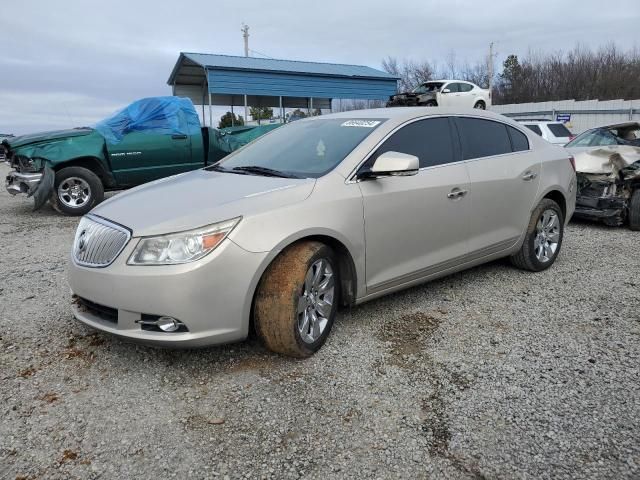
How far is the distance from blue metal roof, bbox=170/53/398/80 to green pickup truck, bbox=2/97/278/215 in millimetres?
12635

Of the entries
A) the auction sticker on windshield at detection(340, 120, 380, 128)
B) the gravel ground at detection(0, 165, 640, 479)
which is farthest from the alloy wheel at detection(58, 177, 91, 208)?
the auction sticker on windshield at detection(340, 120, 380, 128)

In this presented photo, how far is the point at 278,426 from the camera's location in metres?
2.72

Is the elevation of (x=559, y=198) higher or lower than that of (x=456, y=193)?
lower

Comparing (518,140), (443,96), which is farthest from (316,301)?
(443,96)

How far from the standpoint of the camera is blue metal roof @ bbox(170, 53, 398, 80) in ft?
73.9

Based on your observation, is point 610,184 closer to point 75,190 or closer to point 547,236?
point 547,236

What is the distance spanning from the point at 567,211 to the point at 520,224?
992 millimetres

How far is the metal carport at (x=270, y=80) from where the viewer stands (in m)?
22.3

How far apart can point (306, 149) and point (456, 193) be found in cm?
123

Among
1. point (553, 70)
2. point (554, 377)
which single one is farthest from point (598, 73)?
point (554, 377)

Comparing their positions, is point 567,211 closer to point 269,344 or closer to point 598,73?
point 269,344

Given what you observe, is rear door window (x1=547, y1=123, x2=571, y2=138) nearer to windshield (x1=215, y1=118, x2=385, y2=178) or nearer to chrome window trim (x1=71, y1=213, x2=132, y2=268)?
windshield (x1=215, y1=118, x2=385, y2=178)

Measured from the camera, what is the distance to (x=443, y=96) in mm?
20156

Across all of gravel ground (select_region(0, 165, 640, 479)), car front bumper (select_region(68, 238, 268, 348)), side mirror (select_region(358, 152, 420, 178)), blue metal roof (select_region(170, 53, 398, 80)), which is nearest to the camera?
gravel ground (select_region(0, 165, 640, 479))
